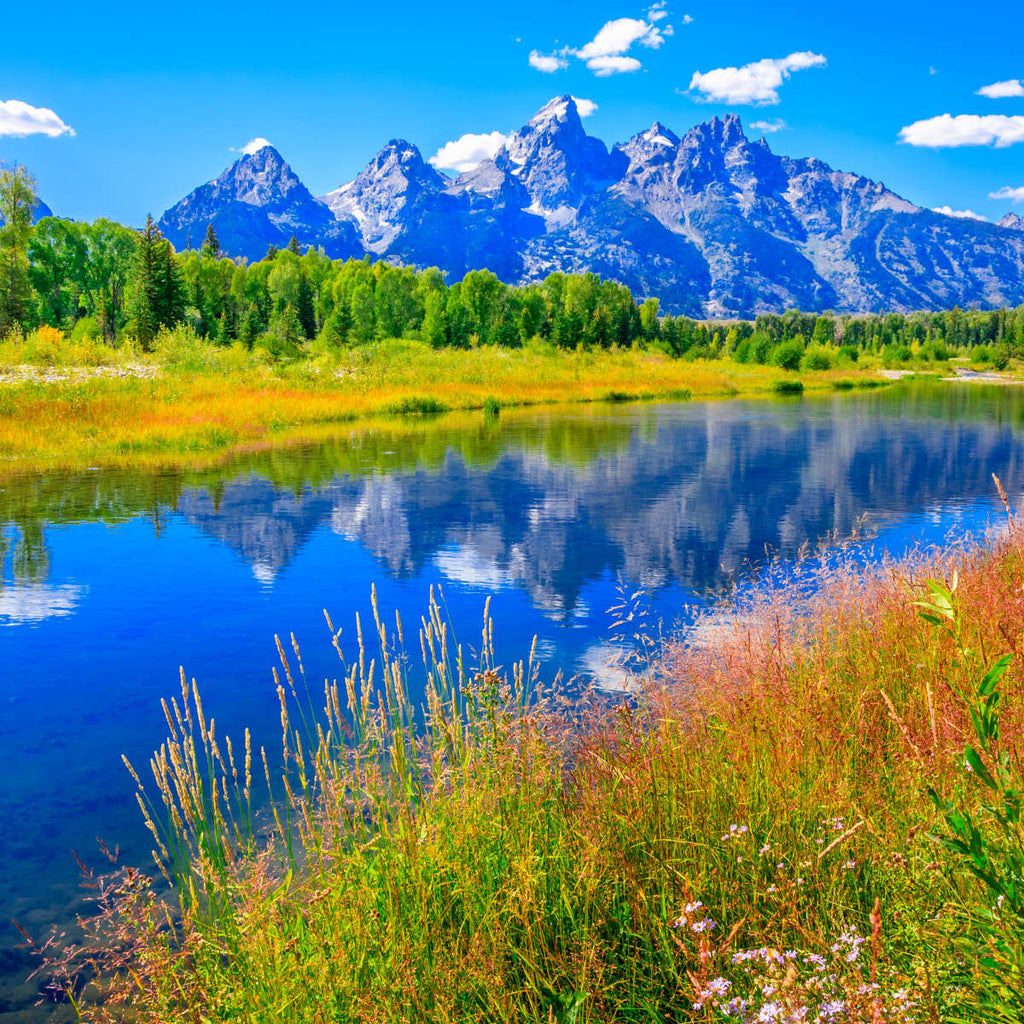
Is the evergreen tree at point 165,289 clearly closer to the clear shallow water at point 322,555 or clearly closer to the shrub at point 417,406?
the shrub at point 417,406

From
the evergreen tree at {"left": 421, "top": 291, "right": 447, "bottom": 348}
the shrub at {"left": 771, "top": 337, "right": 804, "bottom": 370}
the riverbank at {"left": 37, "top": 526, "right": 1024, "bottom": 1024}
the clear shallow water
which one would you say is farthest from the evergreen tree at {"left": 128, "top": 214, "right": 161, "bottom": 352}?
the shrub at {"left": 771, "top": 337, "right": 804, "bottom": 370}

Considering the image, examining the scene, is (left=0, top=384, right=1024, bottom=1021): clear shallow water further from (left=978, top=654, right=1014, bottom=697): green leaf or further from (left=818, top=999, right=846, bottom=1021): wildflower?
(left=978, top=654, right=1014, bottom=697): green leaf

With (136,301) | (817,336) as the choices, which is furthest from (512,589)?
(817,336)

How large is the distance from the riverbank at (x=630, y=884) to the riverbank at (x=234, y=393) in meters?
23.3

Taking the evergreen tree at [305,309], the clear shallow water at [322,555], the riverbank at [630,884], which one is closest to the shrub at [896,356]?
the evergreen tree at [305,309]

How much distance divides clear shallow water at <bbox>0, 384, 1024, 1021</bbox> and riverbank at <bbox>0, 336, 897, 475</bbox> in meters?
4.00

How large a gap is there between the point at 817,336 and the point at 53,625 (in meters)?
173

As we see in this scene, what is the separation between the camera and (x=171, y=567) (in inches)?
538

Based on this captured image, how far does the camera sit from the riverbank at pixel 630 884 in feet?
8.28

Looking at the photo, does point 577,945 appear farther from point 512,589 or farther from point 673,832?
point 512,589

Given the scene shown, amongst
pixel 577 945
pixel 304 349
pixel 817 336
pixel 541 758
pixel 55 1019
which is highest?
pixel 817 336

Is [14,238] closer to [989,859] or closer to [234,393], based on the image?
[234,393]

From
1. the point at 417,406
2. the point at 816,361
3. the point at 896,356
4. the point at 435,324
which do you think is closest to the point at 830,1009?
the point at 417,406

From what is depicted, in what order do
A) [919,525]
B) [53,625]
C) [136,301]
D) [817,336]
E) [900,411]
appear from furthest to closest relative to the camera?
[817,336] → [136,301] → [900,411] → [919,525] → [53,625]
